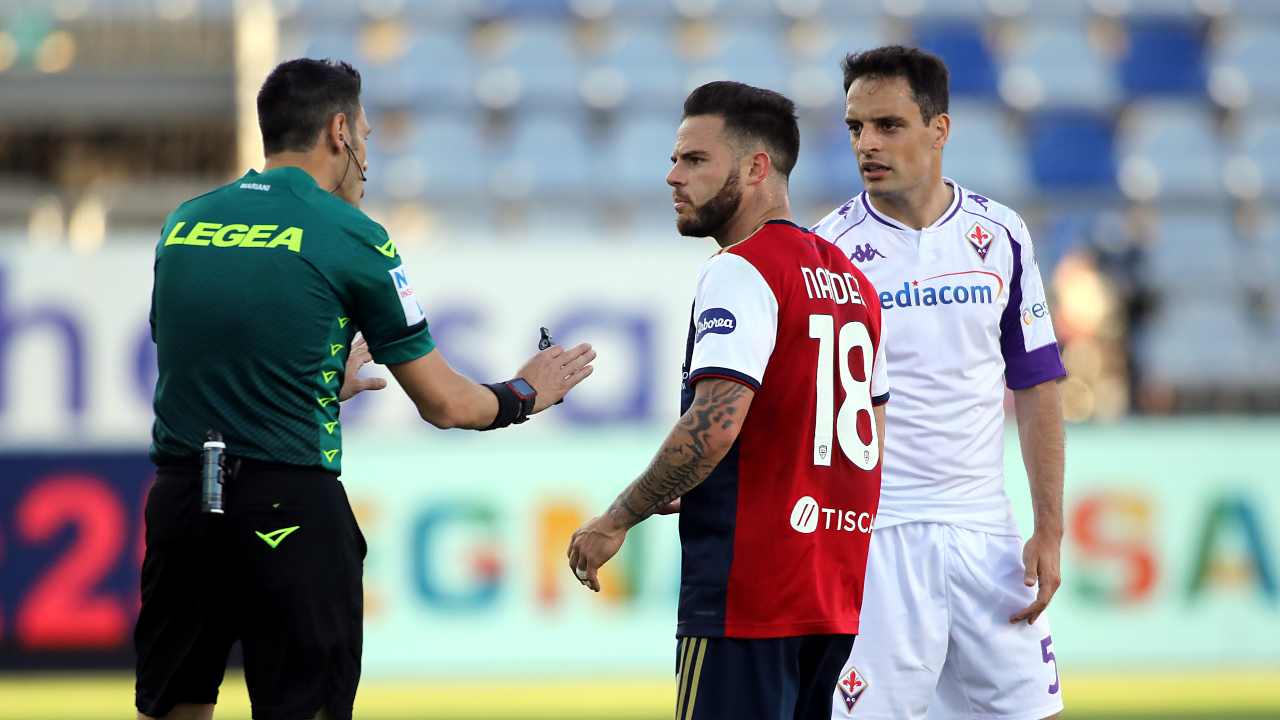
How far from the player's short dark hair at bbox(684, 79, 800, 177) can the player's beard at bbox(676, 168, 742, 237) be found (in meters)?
0.12

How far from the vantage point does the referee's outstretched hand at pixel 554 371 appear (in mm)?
4625

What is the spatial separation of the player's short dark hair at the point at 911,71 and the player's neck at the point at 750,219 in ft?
3.22

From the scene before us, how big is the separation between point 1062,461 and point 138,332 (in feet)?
25.3

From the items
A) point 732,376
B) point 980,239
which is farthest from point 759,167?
point 980,239

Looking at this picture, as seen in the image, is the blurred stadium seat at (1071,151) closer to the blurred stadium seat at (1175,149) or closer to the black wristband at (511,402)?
the blurred stadium seat at (1175,149)

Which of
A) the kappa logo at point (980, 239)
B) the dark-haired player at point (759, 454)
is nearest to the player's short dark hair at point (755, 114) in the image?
the dark-haired player at point (759, 454)

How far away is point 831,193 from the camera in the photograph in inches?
579

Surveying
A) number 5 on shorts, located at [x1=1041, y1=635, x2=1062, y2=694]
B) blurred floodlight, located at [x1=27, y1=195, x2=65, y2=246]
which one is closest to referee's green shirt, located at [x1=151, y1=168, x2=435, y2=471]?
number 5 on shorts, located at [x1=1041, y1=635, x2=1062, y2=694]

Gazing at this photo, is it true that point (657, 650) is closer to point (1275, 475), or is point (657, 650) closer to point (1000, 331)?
point (1275, 475)

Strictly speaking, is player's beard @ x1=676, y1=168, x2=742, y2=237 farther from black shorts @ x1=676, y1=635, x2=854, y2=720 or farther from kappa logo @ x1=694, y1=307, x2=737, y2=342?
black shorts @ x1=676, y1=635, x2=854, y2=720

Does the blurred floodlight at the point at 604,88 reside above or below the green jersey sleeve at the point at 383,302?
above

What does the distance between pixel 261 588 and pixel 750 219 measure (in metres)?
1.57

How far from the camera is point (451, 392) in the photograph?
429 cm

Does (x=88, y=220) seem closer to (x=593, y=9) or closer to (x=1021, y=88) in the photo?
(x=593, y=9)
